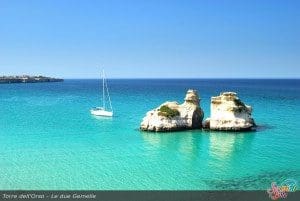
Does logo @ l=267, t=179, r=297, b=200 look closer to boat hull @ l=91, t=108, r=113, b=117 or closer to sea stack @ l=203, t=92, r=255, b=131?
sea stack @ l=203, t=92, r=255, b=131

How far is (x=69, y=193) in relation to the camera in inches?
1053

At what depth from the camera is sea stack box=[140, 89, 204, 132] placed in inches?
2069

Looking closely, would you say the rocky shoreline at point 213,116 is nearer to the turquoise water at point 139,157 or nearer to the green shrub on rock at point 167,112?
the green shrub on rock at point 167,112

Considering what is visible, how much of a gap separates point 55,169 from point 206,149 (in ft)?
50.6

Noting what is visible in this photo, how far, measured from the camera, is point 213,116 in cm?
5397

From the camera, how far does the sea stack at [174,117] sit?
52.6 meters

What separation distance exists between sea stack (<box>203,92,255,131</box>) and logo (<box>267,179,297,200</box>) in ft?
69.3

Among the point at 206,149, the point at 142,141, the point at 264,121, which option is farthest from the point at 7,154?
the point at 264,121

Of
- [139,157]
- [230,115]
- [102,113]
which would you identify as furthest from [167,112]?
[102,113]

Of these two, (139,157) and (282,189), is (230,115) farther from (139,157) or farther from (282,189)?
(282,189)

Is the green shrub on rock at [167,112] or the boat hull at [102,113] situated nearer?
the green shrub on rock at [167,112]

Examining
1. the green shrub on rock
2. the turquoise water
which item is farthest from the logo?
the green shrub on rock

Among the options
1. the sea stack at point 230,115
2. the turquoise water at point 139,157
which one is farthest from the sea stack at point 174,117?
the sea stack at point 230,115

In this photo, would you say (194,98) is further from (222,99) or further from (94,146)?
(94,146)
